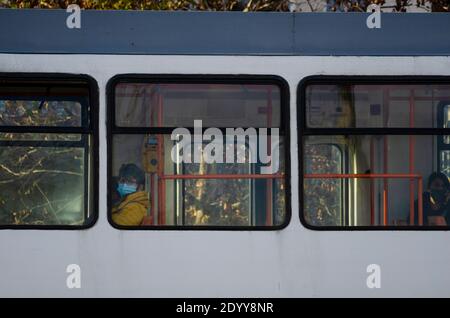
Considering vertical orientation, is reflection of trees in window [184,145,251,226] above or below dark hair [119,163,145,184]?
below

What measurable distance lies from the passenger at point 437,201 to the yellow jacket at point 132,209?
7.04 feet

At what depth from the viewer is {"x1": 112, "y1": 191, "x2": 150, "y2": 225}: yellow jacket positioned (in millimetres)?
8805

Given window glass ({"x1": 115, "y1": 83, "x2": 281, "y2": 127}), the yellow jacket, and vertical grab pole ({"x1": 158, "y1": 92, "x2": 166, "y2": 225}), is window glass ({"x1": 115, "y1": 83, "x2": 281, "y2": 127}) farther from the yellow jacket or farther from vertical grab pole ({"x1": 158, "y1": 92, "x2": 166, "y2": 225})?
the yellow jacket

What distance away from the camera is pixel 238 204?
8.86 metres

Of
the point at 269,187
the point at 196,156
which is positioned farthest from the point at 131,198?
the point at 269,187

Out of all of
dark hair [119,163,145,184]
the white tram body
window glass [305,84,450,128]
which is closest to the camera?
the white tram body

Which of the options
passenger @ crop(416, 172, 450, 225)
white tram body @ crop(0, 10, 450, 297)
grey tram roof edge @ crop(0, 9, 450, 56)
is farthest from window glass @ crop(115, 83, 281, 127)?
passenger @ crop(416, 172, 450, 225)

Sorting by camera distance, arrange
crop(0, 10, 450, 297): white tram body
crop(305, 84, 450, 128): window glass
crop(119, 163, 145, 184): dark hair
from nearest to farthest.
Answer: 1. crop(0, 10, 450, 297): white tram body
2. crop(119, 163, 145, 184): dark hair
3. crop(305, 84, 450, 128): window glass

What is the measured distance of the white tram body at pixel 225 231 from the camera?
345 inches

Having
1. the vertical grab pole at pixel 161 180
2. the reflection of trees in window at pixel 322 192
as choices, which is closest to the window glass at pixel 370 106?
the reflection of trees in window at pixel 322 192
